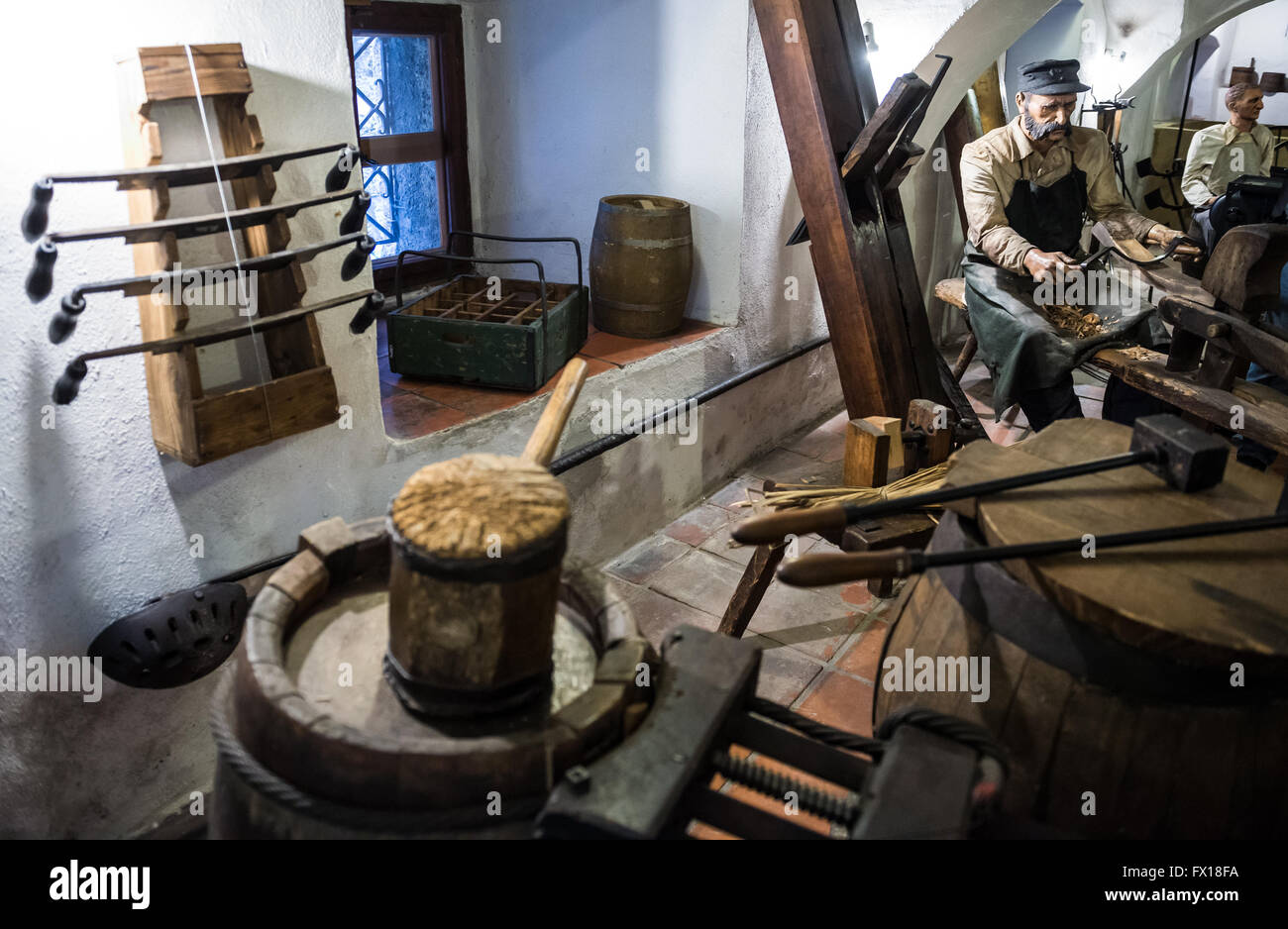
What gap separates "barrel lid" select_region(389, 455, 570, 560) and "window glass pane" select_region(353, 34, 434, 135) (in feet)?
13.2

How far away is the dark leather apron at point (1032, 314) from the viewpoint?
4.59 m

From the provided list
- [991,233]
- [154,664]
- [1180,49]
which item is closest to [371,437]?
[154,664]

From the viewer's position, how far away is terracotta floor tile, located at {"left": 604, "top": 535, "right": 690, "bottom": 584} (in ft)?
14.4

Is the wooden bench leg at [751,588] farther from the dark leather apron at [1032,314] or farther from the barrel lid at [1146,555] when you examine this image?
the dark leather apron at [1032,314]

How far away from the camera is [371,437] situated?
3195mm

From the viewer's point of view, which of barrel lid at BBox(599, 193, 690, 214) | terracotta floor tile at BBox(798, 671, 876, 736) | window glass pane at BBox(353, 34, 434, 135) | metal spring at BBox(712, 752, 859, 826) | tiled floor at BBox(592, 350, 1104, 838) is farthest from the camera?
window glass pane at BBox(353, 34, 434, 135)

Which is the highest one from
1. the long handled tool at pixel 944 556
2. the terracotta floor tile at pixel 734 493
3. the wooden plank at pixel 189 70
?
the wooden plank at pixel 189 70

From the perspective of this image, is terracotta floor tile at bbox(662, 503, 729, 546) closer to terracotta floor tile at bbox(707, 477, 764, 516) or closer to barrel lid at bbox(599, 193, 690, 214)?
terracotta floor tile at bbox(707, 477, 764, 516)

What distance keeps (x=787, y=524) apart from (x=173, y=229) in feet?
5.18

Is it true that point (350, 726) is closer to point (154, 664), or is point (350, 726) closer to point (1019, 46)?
point (154, 664)

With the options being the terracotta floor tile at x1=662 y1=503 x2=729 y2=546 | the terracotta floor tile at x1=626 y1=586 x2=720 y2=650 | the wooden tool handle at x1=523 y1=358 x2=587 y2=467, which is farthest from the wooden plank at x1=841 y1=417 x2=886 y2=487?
the wooden tool handle at x1=523 y1=358 x2=587 y2=467

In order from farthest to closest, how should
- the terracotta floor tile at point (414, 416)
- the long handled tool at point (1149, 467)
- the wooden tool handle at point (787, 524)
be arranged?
the terracotta floor tile at point (414, 416) → the long handled tool at point (1149, 467) → the wooden tool handle at point (787, 524)

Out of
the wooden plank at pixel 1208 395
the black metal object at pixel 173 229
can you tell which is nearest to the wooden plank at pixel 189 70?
the black metal object at pixel 173 229

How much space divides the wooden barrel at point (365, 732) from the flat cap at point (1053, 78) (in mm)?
4023
